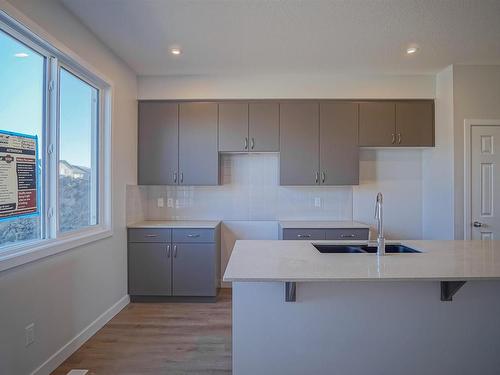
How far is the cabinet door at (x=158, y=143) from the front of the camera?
3.57m

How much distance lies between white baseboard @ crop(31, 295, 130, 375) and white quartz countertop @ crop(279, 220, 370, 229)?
1.98m

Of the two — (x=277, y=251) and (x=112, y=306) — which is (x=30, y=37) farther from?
(x=112, y=306)

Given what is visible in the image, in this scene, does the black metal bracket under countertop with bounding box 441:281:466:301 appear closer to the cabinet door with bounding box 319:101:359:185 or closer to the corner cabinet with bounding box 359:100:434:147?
the cabinet door with bounding box 319:101:359:185

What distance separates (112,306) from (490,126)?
176 inches

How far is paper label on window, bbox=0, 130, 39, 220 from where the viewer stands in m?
1.76

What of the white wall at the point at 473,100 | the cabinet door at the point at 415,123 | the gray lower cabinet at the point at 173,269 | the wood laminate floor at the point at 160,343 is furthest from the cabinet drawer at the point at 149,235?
the white wall at the point at 473,100

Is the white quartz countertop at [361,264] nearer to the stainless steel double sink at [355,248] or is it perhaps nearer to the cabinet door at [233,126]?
the stainless steel double sink at [355,248]

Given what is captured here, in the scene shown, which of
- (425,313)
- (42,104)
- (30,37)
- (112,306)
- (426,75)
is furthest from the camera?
(426,75)

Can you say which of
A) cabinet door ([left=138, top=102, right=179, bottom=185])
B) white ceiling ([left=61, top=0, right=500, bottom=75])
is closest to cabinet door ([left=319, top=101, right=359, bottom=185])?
white ceiling ([left=61, top=0, right=500, bottom=75])

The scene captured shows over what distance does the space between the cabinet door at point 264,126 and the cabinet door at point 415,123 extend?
1.48m

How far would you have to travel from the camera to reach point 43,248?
6.46ft

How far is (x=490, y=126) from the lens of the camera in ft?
10.5

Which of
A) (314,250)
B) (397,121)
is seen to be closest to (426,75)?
(397,121)

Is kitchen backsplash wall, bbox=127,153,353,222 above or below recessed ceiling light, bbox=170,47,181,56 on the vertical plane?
below
